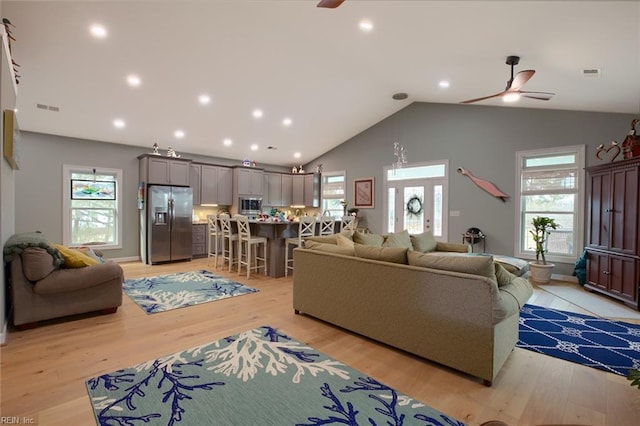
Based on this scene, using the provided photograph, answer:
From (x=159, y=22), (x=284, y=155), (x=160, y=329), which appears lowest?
(x=160, y=329)

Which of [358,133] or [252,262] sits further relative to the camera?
[358,133]

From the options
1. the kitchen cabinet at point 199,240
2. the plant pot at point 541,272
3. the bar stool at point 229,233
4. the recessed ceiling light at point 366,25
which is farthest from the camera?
the kitchen cabinet at point 199,240

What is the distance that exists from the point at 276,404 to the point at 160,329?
5.76 feet

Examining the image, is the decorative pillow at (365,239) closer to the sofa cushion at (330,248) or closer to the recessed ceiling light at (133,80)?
the sofa cushion at (330,248)

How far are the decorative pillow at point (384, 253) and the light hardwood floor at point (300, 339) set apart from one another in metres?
0.79

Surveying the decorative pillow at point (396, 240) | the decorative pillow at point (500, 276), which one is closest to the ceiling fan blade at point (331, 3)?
the decorative pillow at point (500, 276)

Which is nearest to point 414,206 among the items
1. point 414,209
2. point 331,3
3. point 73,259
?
point 414,209

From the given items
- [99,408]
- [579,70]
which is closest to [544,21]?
[579,70]

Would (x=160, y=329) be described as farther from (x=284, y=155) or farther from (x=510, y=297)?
(x=284, y=155)

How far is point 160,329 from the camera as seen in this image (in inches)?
118

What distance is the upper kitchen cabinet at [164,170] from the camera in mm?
6457

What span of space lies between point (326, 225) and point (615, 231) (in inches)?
172

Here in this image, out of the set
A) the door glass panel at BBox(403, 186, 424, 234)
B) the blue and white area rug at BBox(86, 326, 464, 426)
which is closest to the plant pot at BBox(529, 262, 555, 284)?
the door glass panel at BBox(403, 186, 424, 234)

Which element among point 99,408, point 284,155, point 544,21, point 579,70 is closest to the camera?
point 99,408
